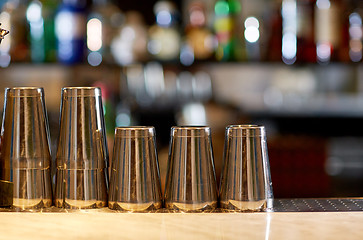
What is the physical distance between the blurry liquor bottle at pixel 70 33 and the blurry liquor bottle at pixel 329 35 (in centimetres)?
112

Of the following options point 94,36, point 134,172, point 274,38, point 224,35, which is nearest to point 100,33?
point 94,36

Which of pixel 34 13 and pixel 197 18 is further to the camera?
pixel 197 18

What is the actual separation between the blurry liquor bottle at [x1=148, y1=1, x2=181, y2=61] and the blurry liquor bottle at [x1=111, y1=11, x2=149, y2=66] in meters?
0.04

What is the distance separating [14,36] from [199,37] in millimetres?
871

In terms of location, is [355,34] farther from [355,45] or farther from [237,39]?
[237,39]

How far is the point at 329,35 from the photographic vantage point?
2.51 metres

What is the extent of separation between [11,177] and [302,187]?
1816mm

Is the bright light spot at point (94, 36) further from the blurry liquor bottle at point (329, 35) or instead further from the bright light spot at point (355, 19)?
the bright light spot at point (355, 19)

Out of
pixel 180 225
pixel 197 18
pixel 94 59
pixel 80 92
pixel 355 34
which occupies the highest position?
pixel 197 18

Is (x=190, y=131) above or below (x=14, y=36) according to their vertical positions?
below

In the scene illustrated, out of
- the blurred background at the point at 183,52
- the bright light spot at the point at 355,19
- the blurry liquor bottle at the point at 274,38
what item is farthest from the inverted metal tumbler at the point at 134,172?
the bright light spot at the point at 355,19

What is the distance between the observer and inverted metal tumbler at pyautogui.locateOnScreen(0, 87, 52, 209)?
93 cm

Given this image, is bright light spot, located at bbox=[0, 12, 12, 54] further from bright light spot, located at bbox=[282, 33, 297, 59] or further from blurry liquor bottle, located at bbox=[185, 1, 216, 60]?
bright light spot, located at bbox=[282, 33, 297, 59]

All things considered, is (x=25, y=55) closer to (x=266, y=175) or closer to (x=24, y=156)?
(x=24, y=156)
